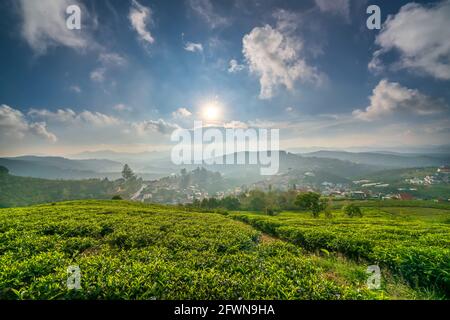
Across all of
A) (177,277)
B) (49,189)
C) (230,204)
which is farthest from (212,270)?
(49,189)

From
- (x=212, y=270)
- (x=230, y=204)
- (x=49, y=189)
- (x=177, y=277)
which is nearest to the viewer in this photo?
(x=177, y=277)

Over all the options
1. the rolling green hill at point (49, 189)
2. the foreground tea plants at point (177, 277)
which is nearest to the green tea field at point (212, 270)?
the foreground tea plants at point (177, 277)

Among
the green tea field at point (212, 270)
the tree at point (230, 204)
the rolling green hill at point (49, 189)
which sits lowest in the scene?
the rolling green hill at point (49, 189)

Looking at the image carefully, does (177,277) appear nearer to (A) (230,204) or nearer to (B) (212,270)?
(B) (212,270)

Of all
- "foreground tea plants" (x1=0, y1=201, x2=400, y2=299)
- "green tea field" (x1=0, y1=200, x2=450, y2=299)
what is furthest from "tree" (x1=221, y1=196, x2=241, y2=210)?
"foreground tea plants" (x1=0, y1=201, x2=400, y2=299)

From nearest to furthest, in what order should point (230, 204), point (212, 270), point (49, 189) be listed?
point (212, 270), point (230, 204), point (49, 189)

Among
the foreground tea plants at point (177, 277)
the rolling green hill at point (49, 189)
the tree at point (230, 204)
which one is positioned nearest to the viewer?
the foreground tea plants at point (177, 277)

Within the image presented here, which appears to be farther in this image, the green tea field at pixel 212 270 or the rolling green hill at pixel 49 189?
→ the rolling green hill at pixel 49 189

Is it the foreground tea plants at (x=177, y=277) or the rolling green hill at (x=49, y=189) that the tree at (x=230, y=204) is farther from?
the rolling green hill at (x=49, y=189)

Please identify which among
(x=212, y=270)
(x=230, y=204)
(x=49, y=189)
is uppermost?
(x=212, y=270)

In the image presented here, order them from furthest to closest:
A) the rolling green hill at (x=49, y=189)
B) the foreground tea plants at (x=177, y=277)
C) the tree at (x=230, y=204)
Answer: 1. the rolling green hill at (x=49, y=189)
2. the tree at (x=230, y=204)
3. the foreground tea plants at (x=177, y=277)

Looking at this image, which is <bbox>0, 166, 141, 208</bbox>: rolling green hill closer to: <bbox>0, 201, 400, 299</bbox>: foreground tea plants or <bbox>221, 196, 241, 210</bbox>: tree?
<bbox>221, 196, 241, 210</bbox>: tree
